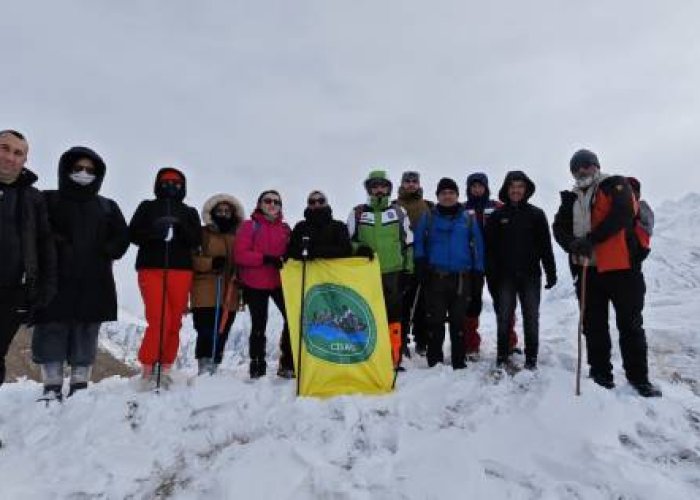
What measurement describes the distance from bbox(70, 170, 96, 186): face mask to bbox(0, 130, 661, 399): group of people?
16mm

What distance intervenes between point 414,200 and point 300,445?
5.02 metres

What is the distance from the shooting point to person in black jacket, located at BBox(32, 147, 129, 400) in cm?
652

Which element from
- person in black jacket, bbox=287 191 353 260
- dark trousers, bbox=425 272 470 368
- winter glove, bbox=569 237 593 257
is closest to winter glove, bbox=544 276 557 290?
winter glove, bbox=569 237 593 257

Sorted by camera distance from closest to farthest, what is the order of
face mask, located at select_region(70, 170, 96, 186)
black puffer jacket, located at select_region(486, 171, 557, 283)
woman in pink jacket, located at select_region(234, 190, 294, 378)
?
face mask, located at select_region(70, 170, 96, 186)
black puffer jacket, located at select_region(486, 171, 557, 283)
woman in pink jacket, located at select_region(234, 190, 294, 378)

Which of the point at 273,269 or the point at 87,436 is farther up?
the point at 273,269

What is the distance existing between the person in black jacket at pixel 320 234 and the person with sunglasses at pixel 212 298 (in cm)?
110

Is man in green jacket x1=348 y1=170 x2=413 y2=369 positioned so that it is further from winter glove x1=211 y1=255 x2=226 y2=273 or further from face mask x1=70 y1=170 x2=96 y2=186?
face mask x1=70 y1=170 x2=96 y2=186

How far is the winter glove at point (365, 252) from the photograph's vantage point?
290 inches

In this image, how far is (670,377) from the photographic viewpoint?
8328 mm

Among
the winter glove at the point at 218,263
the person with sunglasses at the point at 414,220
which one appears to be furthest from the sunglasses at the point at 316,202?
the person with sunglasses at the point at 414,220

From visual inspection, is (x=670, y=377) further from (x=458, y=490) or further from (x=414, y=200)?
(x=458, y=490)

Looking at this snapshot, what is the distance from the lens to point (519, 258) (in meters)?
7.54

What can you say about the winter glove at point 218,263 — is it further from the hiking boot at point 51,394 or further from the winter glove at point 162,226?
the hiking boot at point 51,394

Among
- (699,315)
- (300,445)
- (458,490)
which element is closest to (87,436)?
(300,445)
